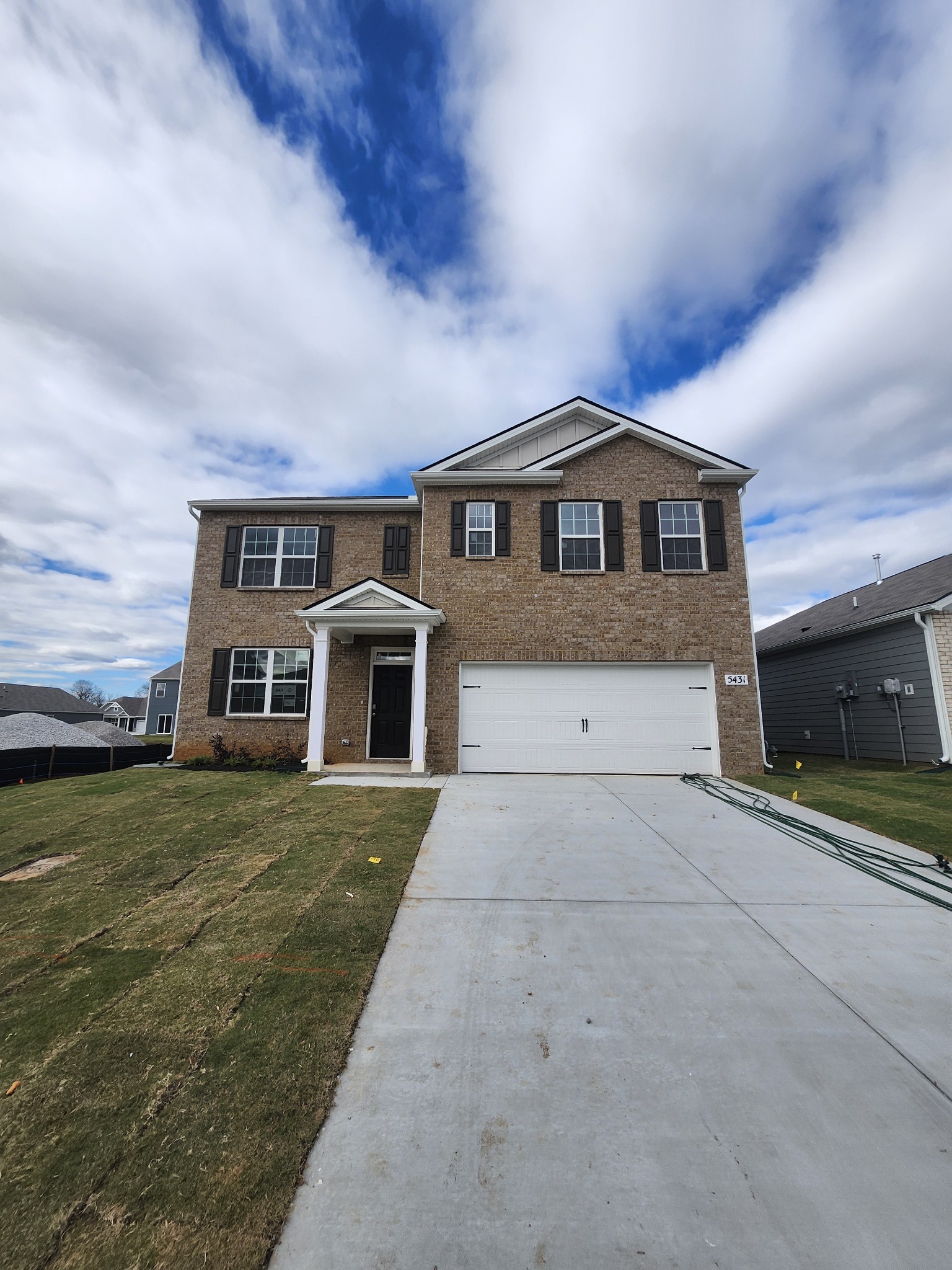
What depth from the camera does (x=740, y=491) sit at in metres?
11.1

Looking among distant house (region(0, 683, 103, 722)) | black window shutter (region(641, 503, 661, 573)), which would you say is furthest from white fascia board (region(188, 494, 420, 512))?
distant house (region(0, 683, 103, 722))

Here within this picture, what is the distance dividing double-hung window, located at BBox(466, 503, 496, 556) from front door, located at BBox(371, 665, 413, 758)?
2.88m

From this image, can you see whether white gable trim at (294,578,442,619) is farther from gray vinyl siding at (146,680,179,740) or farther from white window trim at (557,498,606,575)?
gray vinyl siding at (146,680,179,740)

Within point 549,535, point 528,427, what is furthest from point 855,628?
point 528,427

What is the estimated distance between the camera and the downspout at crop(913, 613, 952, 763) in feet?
33.9

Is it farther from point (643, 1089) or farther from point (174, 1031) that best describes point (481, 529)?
point (643, 1089)

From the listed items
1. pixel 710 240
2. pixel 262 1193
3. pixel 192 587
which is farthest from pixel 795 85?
pixel 192 587

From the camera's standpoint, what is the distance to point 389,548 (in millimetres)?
11969

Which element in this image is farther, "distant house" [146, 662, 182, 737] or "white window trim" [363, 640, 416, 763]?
"distant house" [146, 662, 182, 737]

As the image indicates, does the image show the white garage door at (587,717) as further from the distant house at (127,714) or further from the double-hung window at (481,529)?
the distant house at (127,714)

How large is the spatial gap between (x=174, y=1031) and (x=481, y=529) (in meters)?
9.71

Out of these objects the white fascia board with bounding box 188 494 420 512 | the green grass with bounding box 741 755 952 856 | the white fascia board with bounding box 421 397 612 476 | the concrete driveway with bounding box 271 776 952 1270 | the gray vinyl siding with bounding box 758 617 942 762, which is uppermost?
the white fascia board with bounding box 421 397 612 476

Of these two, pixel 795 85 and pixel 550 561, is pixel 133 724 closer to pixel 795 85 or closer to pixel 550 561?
pixel 550 561

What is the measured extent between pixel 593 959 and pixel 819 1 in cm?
1084
